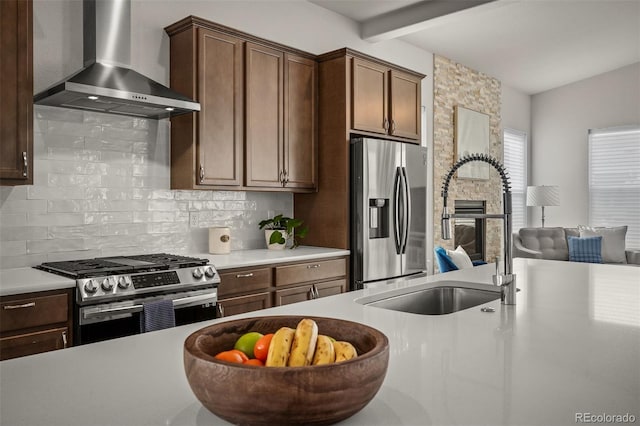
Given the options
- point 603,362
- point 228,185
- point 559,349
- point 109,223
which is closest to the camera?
point 603,362

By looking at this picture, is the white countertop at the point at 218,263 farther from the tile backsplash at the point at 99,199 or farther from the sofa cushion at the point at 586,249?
the sofa cushion at the point at 586,249

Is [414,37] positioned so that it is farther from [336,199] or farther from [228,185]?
[228,185]

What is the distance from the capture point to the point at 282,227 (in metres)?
4.37

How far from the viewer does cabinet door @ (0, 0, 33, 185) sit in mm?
2631

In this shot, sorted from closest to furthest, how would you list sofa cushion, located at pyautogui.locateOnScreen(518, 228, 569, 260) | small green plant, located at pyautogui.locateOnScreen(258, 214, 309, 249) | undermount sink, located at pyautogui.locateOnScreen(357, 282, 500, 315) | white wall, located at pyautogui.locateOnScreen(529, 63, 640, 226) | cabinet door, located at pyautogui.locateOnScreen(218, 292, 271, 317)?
undermount sink, located at pyautogui.locateOnScreen(357, 282, 500, 315) < cabinet door, located at pyautogui.locateOnScreen(218, 292, 271, 317) < small green plant, located at pyautogui.locateOnScreen(258, 214, 309, 249) < sofa cushion, located at pyautogui.locateOnScreen(518, 228, 569, 260) < white wall, located at pyautogui.locateOnScreen(529, 63, 640, 226)

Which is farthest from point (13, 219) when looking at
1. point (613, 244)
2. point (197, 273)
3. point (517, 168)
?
point (517, 168)

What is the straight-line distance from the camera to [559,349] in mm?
1352

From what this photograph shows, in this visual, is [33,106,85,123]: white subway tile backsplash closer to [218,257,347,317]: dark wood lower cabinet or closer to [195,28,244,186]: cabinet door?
[195,28,244,186]: cabinet door

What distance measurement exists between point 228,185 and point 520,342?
2728 mm

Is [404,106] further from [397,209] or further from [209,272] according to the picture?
[209,272]

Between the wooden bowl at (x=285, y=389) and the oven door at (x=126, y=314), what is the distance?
199cm

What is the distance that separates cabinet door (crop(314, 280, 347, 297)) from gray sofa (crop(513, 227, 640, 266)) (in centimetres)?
383

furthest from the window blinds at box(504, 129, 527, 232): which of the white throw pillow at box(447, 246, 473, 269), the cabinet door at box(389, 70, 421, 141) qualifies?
the white throw pillow at box(447, 246, 473, 269)

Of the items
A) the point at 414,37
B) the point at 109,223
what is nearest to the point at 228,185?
the point at 109,223
